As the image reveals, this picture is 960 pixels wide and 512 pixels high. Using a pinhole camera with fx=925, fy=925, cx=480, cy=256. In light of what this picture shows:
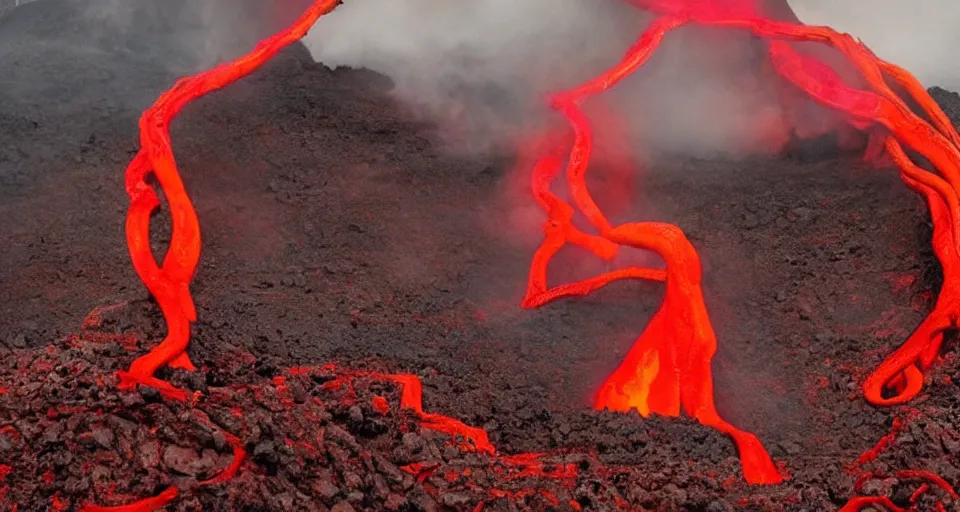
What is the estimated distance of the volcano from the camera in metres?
6.47

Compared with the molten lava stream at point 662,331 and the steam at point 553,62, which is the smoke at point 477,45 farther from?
the molten lava stream at point 662,331

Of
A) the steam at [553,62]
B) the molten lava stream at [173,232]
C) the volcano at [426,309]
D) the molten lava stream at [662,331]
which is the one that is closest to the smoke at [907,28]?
the steam at [553,62]

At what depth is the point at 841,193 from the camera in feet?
39.6

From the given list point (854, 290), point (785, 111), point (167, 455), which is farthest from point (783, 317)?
point (167, 455)

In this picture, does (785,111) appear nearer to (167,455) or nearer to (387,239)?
(387,239)

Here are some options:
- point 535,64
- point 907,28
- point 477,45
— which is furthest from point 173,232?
point 907,28

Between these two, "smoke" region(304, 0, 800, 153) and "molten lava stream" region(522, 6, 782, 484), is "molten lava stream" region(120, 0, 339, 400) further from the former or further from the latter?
"molten lava stream" region(522, 6, 782, 484)

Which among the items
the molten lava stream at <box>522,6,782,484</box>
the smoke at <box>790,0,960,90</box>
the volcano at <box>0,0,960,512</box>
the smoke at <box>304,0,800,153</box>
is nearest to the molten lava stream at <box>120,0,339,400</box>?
the volcano at <box>0,0,960,512</box>

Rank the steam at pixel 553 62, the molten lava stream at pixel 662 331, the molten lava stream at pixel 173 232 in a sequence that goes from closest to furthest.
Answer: the molten lava stream at pixel 173 232 → the molten lava stream at pixel 662 331 → the steam at pixel 553 62

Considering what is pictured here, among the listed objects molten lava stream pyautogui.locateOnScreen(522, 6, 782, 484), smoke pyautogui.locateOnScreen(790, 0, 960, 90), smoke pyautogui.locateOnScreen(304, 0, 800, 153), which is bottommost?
molten lava stream pyautogui.locateOnScreen(522, 6, 782, 484)

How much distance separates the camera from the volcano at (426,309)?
21.2 ft

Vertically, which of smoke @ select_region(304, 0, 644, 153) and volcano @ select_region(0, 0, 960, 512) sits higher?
smoke @ select_region(304, 0, 644, 153)

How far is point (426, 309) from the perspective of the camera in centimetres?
1038

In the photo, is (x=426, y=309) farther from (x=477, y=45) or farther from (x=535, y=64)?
(x=477, y=45)
